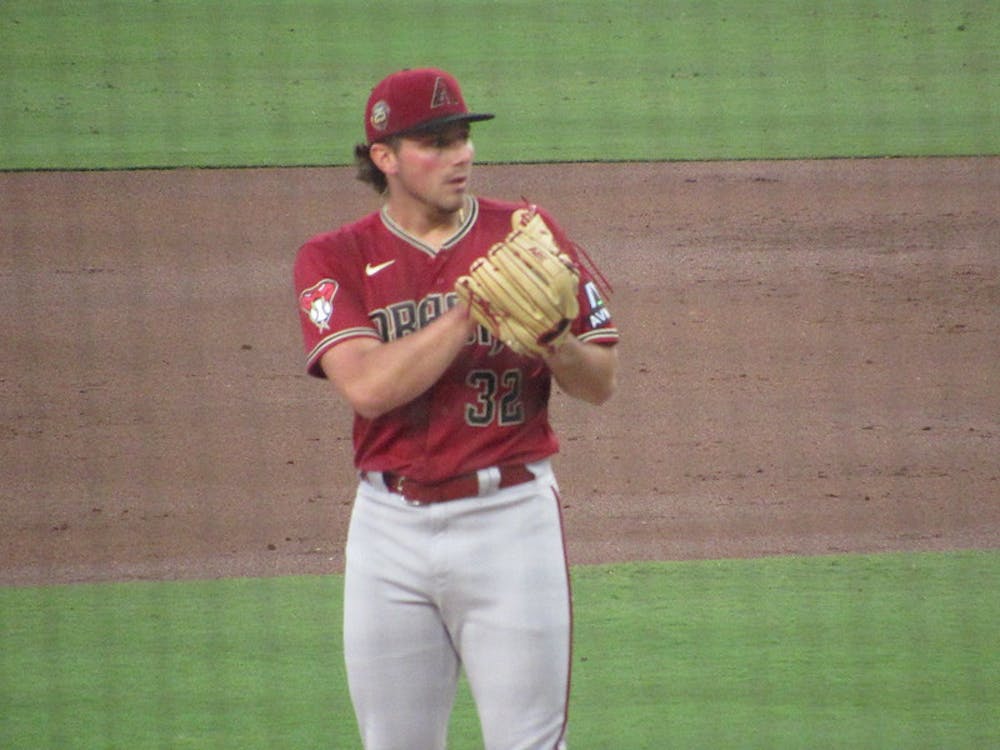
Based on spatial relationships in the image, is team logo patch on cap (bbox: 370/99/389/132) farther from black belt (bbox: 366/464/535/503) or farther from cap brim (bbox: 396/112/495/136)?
black belt (bbox: 366/464/535/503)

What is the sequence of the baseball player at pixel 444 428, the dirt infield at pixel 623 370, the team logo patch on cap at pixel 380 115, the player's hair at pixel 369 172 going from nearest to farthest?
1. the baseball player at pixel 444 428
2. the team logo patch on cap at pixel 380 115
3. the player's hair at pixel 369 172
4. the dirt infield at pixel 623 370

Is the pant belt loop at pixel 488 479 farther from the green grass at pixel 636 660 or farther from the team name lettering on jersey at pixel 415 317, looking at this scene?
the green grass at pixel 636 660

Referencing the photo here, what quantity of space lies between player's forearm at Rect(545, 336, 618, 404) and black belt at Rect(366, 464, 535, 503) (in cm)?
17

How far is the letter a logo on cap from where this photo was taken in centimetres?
272

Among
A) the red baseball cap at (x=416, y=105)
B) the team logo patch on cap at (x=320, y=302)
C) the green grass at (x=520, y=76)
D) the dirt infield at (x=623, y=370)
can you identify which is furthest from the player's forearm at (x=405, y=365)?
the green grass at (x=520, y=76)

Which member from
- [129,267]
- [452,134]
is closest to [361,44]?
[129,267]

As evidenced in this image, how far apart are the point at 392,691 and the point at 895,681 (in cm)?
221

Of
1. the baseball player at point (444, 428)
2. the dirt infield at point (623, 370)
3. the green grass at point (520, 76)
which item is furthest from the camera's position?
the green grass at point (520, 76)

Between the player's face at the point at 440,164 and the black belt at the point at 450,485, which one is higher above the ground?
the player's face at the point at 440,164

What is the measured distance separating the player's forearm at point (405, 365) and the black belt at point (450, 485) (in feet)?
0.46

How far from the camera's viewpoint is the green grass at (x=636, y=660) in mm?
4160

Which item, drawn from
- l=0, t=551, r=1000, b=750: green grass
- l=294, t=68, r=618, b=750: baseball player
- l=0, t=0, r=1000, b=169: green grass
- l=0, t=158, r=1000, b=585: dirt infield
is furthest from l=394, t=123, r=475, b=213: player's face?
l=0, t=0, r=1000, b=169: green grass

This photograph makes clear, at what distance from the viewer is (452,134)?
2.72 metres

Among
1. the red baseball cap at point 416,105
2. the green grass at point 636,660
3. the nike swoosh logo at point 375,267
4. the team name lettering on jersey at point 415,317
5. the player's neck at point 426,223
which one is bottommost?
the green grass at point 636,660
